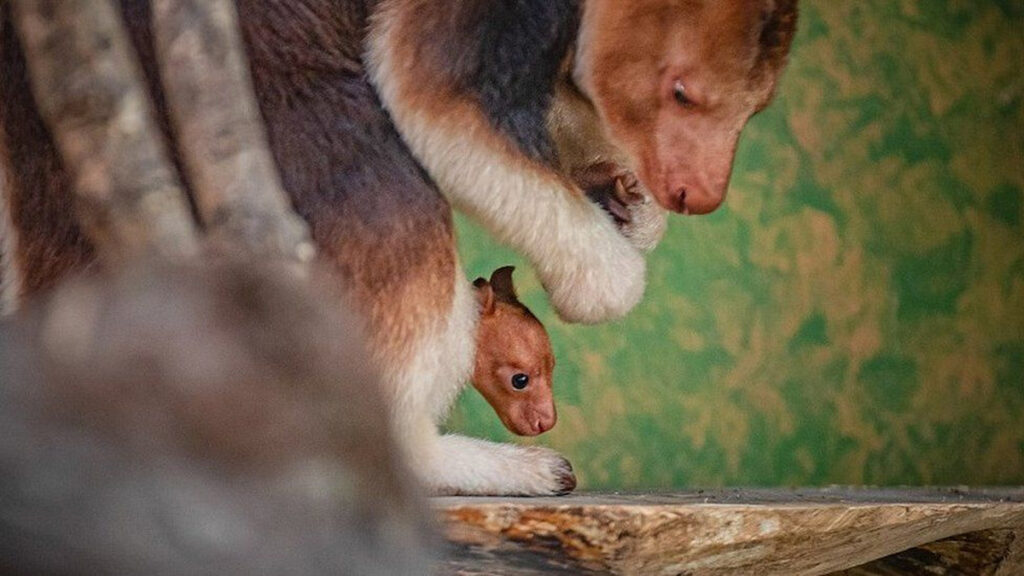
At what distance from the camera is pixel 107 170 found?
3.10 feet

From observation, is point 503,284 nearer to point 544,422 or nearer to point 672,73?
point 544,422

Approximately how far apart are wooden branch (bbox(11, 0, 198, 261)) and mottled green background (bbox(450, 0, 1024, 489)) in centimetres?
50

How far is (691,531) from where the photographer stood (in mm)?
955

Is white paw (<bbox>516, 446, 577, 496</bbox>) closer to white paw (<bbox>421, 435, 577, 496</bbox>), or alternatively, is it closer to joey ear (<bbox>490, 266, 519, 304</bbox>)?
white paw (<bbox>421, 435, 577, 496</bbox>)

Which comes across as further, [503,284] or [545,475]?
[503,284]

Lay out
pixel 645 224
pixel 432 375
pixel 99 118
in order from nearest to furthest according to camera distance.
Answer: pixel 99 118 < pixel 432 375 < pixel 645 224

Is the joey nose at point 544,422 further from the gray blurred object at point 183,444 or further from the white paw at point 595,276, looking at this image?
the gray blurred object at point 183,444

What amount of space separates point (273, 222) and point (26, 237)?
212mm

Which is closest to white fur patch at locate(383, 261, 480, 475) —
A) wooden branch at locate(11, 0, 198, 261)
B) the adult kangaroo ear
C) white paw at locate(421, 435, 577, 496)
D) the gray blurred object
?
white paw at locate(421, 435, 577, 496)

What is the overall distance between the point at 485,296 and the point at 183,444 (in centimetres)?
99

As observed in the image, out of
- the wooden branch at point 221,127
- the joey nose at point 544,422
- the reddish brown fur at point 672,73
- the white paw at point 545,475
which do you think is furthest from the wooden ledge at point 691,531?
the reddish brown fur at point 672,73

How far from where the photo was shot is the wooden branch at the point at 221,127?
98 centimetres

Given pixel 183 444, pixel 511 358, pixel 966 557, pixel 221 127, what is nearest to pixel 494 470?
pixel 511 358

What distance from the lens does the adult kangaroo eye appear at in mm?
1289
